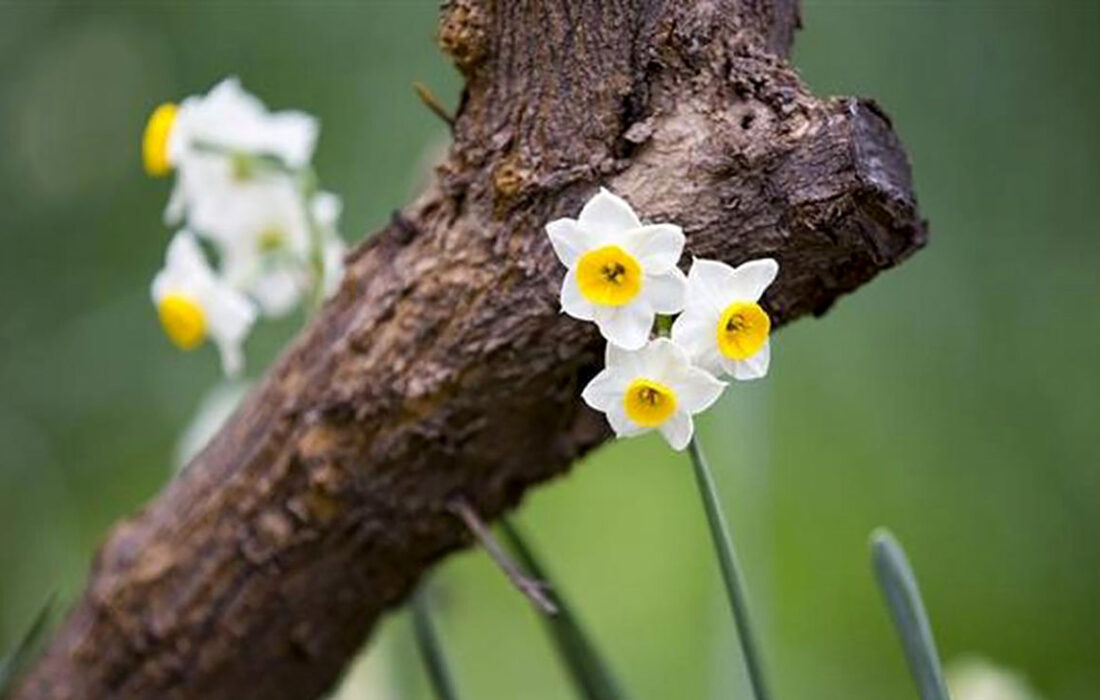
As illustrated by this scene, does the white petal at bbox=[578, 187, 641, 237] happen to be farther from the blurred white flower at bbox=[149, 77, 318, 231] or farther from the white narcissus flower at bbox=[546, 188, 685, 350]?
the blurred white flower at bbox=[149, 77, 318, 231]

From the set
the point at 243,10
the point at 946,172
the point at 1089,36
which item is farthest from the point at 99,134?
the point at 1089,36

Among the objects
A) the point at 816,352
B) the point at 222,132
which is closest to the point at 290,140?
the point at 222,132

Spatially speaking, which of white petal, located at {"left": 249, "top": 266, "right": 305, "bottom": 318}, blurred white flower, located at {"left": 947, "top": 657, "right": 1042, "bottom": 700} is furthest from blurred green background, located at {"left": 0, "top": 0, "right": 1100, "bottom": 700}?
white petal, located at {"left": 249, "top": 266, "right": 305, "bottom": 318}

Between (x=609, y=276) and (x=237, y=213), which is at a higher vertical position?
(x=237, y=213)

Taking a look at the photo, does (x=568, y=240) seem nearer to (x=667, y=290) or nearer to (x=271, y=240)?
(x=667, y=290)

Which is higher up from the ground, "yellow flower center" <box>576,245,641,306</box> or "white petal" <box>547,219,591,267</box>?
"white petal" <box>547,219,591,267</box>

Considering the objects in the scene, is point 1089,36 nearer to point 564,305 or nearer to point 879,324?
point 879,324
